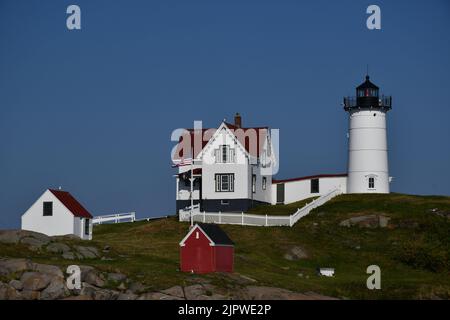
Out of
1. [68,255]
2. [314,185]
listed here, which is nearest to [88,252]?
[68,255]

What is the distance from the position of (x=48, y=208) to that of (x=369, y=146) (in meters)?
26.8

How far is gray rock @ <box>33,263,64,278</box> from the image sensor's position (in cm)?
5824

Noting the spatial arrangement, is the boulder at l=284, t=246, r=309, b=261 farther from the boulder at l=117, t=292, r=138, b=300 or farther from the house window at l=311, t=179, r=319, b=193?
the house window at l=311, t=179, r=319, b=193

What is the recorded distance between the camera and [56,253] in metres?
65.6

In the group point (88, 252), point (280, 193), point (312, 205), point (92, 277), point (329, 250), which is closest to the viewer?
point (92, 277)

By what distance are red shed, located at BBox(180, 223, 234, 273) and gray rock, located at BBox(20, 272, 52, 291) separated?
808 centimetres

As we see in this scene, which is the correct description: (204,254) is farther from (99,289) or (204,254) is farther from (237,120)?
(237,120)

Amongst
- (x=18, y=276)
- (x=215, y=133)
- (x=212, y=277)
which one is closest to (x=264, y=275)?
(x=212, y=277)

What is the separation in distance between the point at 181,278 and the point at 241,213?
24.4m

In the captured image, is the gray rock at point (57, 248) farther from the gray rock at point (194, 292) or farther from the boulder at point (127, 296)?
the gray rock at point (194, 292)

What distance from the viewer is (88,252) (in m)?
66.2

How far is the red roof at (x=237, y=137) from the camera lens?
87.7m

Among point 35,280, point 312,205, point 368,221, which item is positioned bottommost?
point 35,280
